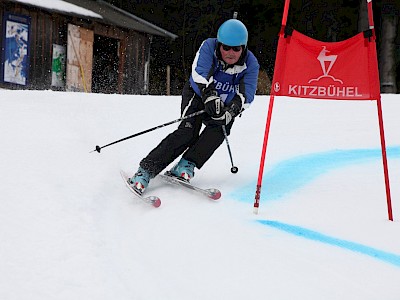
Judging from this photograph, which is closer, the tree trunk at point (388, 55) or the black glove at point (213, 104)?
the black glove at point (213, 104)

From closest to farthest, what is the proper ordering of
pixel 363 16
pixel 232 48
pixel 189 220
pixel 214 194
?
1. pixel 189 220
2. pixel 214 194
3. pixel 232 48
4. pixel 363 16

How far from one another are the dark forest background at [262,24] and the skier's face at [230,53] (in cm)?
1375

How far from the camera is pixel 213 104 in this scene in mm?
4750

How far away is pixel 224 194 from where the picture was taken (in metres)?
4.93

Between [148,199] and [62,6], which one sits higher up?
[62,6]

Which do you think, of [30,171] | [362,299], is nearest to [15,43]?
[30,171]

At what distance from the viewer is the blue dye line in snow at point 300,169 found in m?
5.03

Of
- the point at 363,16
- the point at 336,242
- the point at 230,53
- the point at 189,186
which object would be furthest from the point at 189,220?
the point at 363,16

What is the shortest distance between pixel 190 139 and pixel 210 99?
18.3 inches

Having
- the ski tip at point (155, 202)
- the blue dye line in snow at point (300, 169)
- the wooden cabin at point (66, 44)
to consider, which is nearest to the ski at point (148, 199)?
the ski tip at point (155, 202)

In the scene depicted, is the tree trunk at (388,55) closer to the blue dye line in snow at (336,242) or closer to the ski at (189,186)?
the ski at (189,186)


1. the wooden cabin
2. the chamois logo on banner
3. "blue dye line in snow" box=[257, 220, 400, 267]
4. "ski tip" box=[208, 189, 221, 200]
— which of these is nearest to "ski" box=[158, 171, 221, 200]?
"ski tip" box=[208, 189, 221, 200]

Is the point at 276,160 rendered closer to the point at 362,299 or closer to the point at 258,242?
the point at 258,242

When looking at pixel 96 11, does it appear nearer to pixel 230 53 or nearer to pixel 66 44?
pixel 66 44
